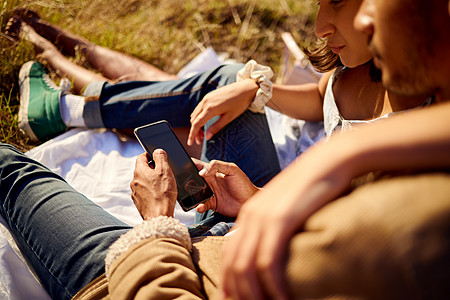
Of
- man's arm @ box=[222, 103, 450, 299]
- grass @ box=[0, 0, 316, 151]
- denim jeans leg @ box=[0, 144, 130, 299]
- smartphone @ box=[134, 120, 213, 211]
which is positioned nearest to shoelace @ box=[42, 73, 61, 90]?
grass @ box=[0, 0, 316, 151]

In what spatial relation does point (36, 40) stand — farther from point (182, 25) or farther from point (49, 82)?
point (182, 25)

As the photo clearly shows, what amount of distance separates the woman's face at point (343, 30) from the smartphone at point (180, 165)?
674mm

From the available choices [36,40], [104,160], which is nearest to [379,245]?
[104,160]

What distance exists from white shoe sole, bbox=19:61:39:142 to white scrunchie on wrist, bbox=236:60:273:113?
104cm

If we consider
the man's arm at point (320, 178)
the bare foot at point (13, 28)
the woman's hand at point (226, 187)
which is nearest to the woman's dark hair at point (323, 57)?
the woman's hand at point (226, 187)

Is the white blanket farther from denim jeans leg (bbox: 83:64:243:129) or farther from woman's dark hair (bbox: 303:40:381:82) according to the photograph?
woman's dark hair (bbox: 303:40:381:82)

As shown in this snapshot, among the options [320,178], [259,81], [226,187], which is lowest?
[226,187]

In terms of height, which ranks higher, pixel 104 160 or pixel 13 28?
pixel 13 28

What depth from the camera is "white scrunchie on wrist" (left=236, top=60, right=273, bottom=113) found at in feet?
5.50

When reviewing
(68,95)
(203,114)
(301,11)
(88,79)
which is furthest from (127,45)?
(301,11)

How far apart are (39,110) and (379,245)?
1709 mm

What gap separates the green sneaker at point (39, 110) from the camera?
1.79m

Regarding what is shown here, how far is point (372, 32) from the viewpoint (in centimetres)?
78

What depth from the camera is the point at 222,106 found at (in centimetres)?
159
